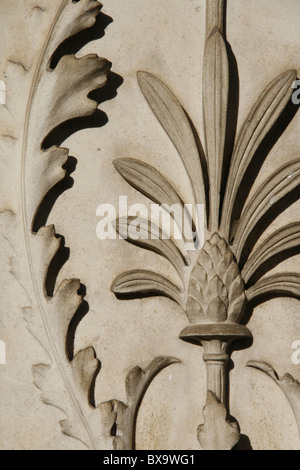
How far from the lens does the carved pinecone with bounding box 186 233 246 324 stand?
65.5 inches

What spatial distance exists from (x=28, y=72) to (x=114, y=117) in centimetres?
17

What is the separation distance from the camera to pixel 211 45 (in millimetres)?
1765

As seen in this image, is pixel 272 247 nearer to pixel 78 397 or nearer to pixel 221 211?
pixel 221 211

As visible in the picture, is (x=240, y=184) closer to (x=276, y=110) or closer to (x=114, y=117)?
(x=276, y=110)

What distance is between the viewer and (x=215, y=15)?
179 cm

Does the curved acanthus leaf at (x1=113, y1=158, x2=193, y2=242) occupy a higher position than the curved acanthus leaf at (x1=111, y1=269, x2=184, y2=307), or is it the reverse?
the curved acanthus leaf at (x1=113, y1=158, x2=193, y2=242)

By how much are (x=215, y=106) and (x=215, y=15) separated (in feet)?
0.60

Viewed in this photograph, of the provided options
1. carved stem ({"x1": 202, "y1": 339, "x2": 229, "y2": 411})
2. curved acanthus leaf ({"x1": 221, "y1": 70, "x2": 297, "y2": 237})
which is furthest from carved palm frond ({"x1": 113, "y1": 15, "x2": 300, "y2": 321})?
carved stem ({"x1": 202, "y1": 339, "x2": 229, "y2": 411})

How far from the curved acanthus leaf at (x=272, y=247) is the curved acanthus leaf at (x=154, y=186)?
5.2 inches

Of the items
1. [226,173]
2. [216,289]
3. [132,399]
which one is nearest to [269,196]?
[226,173]

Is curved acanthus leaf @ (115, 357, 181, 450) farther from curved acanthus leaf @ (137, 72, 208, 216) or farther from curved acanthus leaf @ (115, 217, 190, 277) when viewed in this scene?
curved acanthus leaf @ (137, 72, 208, 216)

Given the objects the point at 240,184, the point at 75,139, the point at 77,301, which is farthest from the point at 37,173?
the point at 240,184

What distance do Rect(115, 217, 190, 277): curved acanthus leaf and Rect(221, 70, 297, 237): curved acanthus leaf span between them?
9 centimetres

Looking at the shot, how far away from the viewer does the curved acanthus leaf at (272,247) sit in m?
1.71
